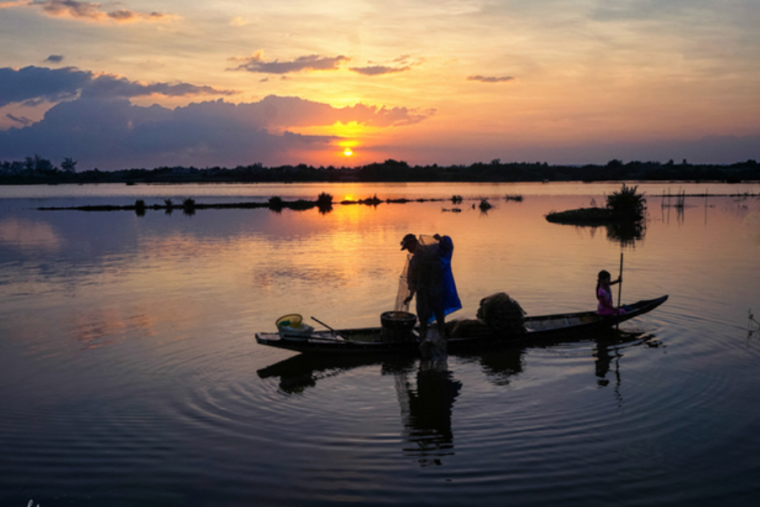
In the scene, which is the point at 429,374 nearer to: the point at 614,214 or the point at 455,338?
the point at 455,338

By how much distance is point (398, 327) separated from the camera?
10633 mm

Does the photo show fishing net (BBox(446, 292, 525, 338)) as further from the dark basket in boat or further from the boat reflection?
the dark basket in boat

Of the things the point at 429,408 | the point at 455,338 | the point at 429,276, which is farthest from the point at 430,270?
the point at 429,408

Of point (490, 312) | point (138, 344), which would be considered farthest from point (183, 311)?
point (490, 312)

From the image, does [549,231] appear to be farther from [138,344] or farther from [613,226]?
[138,344]

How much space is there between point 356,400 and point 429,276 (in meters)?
2.96

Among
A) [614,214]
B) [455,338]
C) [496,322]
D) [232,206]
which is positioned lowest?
[455,338]

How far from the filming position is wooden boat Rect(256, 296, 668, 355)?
33.8ft

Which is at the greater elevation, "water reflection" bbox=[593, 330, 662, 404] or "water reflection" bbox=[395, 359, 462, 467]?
"water reflection" bbox=[593, 330, 662, 404]

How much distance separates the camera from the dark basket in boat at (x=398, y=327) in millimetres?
10617

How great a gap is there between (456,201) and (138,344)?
53.4 m

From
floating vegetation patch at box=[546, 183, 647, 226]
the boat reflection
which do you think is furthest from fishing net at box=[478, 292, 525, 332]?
floating vegetation patch at box=[546, 183, 647, 226]

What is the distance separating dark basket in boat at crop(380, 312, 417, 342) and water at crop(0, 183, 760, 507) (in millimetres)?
472

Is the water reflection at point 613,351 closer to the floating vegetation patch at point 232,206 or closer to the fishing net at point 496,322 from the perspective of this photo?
the fishing net at point 496,322
